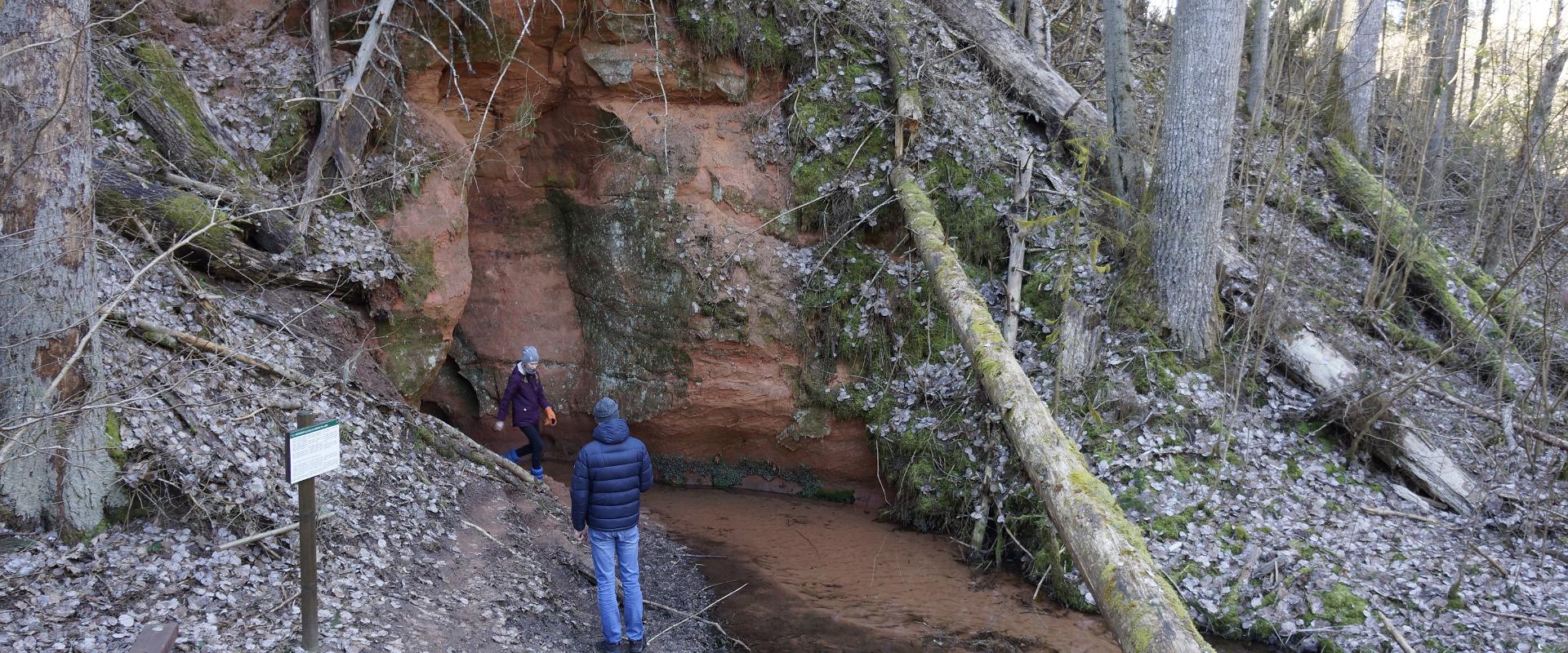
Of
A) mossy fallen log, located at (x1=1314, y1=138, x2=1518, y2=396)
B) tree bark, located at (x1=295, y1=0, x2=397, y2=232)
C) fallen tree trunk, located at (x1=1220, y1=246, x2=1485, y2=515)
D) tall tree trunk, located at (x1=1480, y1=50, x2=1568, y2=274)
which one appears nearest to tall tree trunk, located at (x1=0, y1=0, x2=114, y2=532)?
tree bark, located at (x1=295, y1=0, x2=397, y2=232)

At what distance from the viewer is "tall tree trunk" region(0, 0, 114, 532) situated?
414cm

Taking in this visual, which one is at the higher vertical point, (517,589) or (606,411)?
(606,411)

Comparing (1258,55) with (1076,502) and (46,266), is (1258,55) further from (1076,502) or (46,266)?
(46,266)

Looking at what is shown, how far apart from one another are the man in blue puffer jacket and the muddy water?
1.19 meters

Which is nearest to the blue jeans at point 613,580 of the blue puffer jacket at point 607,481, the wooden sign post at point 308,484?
the blue puffer jacket at point 607,481

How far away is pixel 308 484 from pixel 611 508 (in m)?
2.01

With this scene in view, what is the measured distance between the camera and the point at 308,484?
4.31 meters

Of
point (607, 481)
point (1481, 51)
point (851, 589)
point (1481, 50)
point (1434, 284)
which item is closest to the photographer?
point (607, 481)

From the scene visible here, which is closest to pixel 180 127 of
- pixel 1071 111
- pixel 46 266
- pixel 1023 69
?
pixel 46 266

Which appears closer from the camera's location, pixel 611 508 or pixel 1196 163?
pixel 611 508

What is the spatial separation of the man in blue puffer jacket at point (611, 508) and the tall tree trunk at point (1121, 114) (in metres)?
6.25

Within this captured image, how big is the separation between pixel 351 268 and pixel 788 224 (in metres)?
4.69

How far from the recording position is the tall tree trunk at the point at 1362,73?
520 inches

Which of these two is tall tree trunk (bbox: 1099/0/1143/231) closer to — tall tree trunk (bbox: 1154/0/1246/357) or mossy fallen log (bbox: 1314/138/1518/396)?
tall tree trunk (bbox: 1154/0/1246/357)
